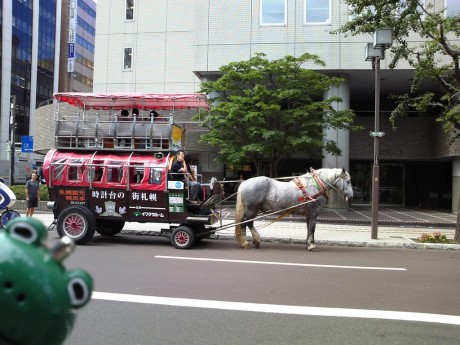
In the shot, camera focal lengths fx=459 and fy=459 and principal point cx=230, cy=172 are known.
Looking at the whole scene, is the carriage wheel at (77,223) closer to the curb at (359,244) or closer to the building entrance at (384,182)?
the curb at (359,244)

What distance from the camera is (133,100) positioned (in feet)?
44.2

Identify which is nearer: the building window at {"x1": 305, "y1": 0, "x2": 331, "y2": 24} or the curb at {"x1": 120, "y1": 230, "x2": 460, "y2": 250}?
the curb at {"x1": 120, "y1": 230, "x2": 460, "y2": 250}

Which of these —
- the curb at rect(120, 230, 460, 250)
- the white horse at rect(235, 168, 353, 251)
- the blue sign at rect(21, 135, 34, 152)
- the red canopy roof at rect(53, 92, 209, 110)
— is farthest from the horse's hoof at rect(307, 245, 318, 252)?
the blue sign at rect(21, 135, 34, 152)

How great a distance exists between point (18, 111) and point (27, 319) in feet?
243

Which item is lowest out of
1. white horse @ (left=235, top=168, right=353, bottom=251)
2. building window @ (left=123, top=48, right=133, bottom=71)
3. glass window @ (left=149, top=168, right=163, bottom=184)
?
white horse @ (left=235, top=168, right=353, bottom=251)

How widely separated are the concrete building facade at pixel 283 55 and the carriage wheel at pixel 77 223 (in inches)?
588

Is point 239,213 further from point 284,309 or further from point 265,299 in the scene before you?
point 284,309

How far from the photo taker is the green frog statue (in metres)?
1.31

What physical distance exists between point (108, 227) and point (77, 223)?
1.92 meters

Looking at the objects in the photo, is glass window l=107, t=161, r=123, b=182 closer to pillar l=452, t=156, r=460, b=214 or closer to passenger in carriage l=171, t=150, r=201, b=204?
passenger in carriage l=171, t=150, r=201, b=204

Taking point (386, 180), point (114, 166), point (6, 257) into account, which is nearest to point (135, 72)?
point (386, 180)

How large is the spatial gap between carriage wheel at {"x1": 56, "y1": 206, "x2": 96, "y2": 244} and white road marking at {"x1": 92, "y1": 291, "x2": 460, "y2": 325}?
531 cm

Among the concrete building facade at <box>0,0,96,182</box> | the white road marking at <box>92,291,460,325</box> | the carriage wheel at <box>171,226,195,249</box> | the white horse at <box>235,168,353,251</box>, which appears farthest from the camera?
the concrete building facade at <box>0,0,96,182</box>

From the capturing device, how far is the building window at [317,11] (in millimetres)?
24406
